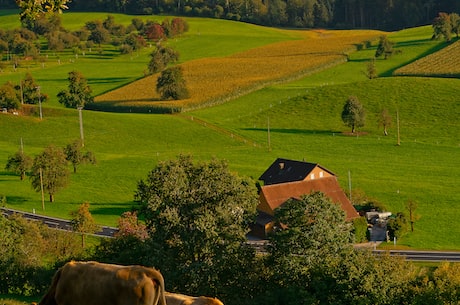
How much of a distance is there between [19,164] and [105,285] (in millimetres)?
77171

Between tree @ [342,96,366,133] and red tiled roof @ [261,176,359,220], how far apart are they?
37055mm

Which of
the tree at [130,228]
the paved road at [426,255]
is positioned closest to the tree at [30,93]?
the paved road at [426,255]

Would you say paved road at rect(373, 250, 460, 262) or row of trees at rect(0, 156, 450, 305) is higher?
row of trees at rect(0, 156, 450, 305)

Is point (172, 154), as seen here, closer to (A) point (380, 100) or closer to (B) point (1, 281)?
(A) point (380, 100)

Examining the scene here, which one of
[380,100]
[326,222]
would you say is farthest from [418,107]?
[326,222]

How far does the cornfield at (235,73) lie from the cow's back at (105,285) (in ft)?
378

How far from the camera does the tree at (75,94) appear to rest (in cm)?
13775

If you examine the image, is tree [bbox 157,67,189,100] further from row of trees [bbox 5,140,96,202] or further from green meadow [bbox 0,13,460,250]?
row of trees [bbox 5,140,96,202]

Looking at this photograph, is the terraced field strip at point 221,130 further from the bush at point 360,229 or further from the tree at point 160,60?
the bush at point 360,229

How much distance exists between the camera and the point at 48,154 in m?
88.2

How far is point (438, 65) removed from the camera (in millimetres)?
158625

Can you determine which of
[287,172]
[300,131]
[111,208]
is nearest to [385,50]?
[300,131]

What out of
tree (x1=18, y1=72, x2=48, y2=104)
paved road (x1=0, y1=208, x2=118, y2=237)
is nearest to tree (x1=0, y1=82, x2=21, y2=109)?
tree (x1=18, y1=72, x2=48, y2=104)

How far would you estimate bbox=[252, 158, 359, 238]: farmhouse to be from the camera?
78.6m
